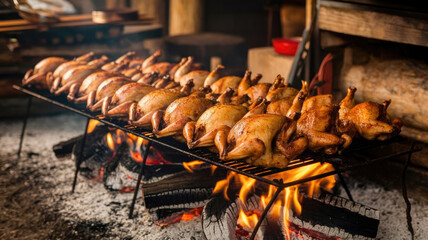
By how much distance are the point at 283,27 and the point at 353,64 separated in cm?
500

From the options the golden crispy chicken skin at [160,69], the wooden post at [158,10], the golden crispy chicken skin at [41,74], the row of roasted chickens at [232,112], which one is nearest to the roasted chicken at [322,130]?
the row of roasted chickens at [232,112]

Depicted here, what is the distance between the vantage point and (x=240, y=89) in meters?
4.14

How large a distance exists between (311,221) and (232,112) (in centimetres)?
112

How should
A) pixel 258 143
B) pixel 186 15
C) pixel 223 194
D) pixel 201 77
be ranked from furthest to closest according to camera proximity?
1. pixel 186 15
2. pixel 201 77
3. pixel 223 194
4. pixel 258 143

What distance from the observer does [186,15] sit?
374 inches

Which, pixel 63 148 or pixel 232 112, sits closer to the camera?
pixel 232 112

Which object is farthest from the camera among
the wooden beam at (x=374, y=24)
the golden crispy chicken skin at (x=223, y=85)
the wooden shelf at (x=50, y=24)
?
the wooden shelf at (x=50, y=24)

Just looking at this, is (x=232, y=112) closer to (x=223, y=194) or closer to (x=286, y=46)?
(x=223, y=194)

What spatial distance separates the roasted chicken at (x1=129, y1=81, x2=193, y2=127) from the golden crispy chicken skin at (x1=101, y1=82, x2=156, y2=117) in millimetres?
131

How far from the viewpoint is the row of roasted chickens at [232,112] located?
295 cm

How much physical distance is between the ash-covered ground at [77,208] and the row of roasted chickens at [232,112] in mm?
1055

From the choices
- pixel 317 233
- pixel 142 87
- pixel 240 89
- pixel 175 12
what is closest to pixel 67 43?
pixel 175 12

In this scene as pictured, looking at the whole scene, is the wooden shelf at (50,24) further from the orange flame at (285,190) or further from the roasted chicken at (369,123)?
the roasted chicken at (369,123)

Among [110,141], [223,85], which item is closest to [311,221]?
[223,85]
